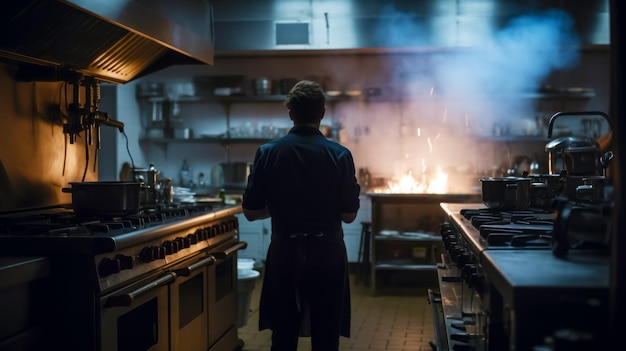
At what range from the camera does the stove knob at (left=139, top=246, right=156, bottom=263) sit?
2.83 meters

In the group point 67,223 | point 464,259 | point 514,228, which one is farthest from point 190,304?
point 514,228

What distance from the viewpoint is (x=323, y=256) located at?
2.95 meters

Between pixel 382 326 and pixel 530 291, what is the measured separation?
13.1 ft

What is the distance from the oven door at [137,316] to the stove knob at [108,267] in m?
0.08

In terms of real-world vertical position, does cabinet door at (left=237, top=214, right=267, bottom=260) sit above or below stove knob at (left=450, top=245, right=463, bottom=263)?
below

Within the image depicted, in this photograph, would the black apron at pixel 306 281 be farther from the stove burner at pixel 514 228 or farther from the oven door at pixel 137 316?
the stove burner at pixel 514 228

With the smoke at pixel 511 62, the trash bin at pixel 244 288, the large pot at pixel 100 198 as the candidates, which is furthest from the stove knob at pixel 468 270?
the smoke at pixel 511 62

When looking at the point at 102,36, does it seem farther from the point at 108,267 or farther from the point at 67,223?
the point at 108,267

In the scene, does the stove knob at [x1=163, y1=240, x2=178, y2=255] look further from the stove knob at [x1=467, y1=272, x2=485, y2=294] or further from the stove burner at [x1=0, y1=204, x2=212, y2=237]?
the stove knob at [x1=467, y1=272, x2=485, y2=294]

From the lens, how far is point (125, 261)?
261 cm

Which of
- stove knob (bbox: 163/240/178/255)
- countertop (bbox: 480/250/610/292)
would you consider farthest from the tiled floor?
countertop (bbox: 480/250/610/292)

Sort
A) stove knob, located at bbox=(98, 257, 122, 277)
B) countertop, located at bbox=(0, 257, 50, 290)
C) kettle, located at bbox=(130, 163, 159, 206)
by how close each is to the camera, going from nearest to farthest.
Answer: countertop, located at bbox=(0, 257, 50, 290)
stove knob, located at bbox=(98, 257, 122, 277)
kettle, located at bbox=(130, 163, 159, 206)

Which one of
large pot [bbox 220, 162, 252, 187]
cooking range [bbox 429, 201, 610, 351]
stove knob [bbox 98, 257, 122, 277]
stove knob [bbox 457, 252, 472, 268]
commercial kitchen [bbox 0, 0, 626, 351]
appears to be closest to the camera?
cooking range [bbox 429, 201, 610, 351]

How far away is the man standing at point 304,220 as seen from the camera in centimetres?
293
